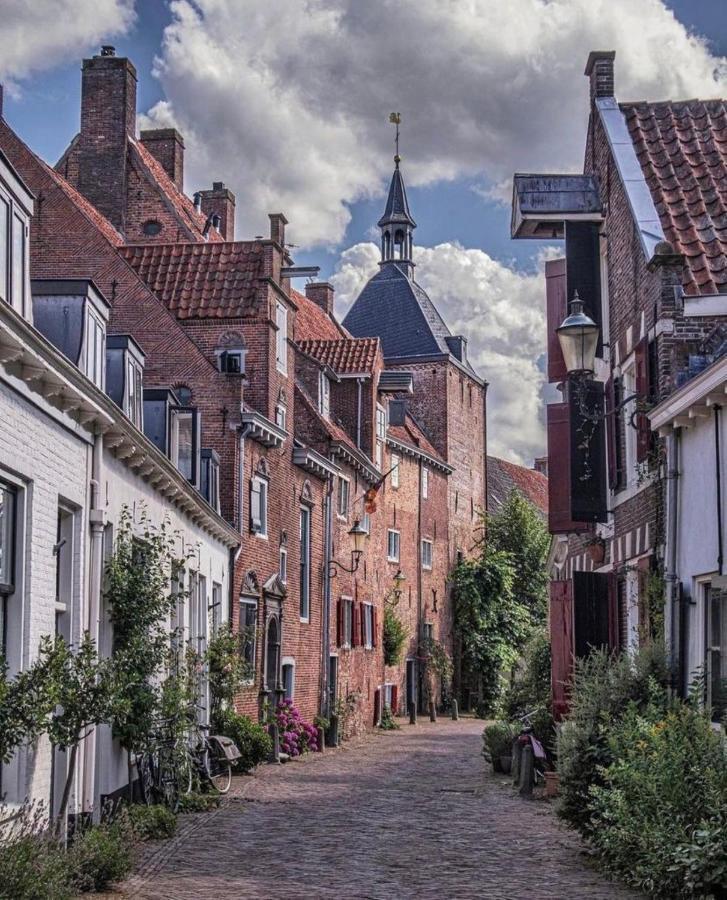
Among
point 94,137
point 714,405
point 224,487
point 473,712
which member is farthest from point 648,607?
point 473,712

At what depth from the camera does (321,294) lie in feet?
159

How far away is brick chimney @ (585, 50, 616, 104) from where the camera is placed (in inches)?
765

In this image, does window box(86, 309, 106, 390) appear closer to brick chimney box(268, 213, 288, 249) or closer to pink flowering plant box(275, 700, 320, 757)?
pink flowering plant box(275, 700, 320, 757)

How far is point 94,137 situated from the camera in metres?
33.4

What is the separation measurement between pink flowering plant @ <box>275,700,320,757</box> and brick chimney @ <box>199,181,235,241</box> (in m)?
16.8

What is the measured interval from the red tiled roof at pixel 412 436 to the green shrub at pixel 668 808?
34822mm

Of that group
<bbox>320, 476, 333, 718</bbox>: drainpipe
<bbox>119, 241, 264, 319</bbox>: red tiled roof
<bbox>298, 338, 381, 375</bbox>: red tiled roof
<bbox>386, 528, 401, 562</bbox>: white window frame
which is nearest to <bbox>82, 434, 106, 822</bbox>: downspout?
<bbox>119, 241, 264, 319</bbox>: red tiled roof

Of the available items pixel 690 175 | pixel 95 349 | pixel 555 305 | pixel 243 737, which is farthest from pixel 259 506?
pixel 95 349

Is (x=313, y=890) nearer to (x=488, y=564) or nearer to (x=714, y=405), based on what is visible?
(x=714, y=405)

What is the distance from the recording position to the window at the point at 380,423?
131 feet

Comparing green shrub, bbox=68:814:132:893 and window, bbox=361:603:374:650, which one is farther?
window, bbox=361:603:374:650

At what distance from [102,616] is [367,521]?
25.0 m

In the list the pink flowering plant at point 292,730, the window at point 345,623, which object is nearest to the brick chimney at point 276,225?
the window at point 345,623

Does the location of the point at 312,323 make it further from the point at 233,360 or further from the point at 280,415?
the point at 233,360
